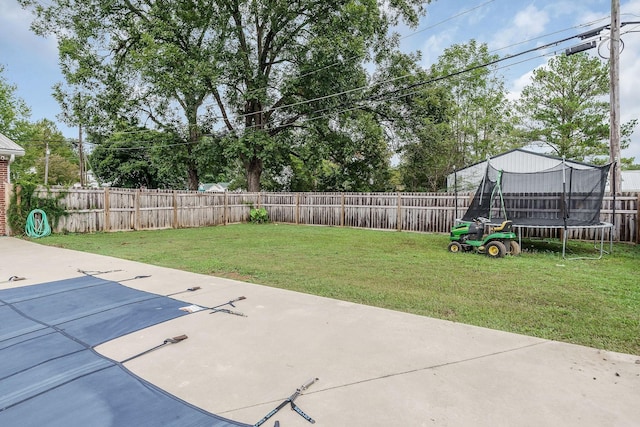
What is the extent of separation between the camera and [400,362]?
2.45 meters

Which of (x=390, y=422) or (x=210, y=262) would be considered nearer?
(x=390, y=422)

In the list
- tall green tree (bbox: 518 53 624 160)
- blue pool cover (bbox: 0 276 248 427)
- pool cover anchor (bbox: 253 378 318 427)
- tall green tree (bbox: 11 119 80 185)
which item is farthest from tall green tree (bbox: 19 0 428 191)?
pool cover anchor (bbox: 253 378 318 427)

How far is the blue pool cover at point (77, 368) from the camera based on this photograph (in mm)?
1812

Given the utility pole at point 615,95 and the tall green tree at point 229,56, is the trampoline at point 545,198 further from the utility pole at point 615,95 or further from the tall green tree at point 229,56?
the tall green tree at point 229,56

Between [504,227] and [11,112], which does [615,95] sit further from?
[11,112]

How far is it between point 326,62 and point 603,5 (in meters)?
8.84

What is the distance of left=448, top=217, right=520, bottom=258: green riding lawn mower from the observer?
677 centimetres

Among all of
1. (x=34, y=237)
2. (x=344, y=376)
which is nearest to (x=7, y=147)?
(x=34, y=237)

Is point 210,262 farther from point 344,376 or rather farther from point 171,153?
point 171,153

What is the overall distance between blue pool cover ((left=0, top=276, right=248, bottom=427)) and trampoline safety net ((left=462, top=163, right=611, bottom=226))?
7.14 meters

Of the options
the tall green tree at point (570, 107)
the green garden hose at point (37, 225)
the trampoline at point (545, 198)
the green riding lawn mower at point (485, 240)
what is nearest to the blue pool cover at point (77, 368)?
the green riding lawn mower at point (485, 240)

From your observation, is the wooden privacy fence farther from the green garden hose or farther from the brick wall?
the brick wall

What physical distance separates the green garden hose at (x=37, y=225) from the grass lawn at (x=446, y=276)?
835mm

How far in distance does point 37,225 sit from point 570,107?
2742cm
